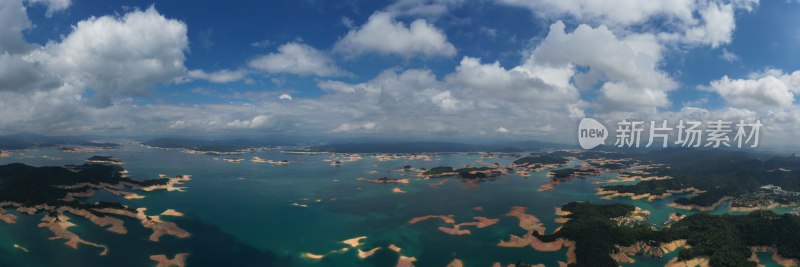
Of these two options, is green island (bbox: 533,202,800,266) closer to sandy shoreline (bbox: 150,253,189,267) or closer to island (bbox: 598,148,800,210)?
island (bbox: 598,148,800,210)

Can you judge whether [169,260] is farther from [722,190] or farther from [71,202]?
[722,190]

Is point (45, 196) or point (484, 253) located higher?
point (45, 196)

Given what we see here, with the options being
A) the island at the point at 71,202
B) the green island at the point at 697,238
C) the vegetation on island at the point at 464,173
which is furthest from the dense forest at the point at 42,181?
the green island at the point at 697,238

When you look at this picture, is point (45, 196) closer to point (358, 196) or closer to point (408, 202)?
point (358, 196)

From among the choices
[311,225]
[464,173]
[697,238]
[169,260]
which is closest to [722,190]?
[697,238]

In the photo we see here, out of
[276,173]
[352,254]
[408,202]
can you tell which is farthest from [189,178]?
[352,254]

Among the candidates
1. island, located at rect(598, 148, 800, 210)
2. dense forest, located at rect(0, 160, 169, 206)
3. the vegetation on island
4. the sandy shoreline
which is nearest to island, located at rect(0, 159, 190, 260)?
dense forest, located at rect(0, 160, 169, 206)

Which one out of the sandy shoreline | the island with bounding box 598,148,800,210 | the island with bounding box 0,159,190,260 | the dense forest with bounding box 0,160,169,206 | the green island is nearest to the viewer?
the sandy shoreline

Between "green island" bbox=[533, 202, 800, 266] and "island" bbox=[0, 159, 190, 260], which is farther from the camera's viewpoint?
"island" bbox=[0, 159, 190, 260]
